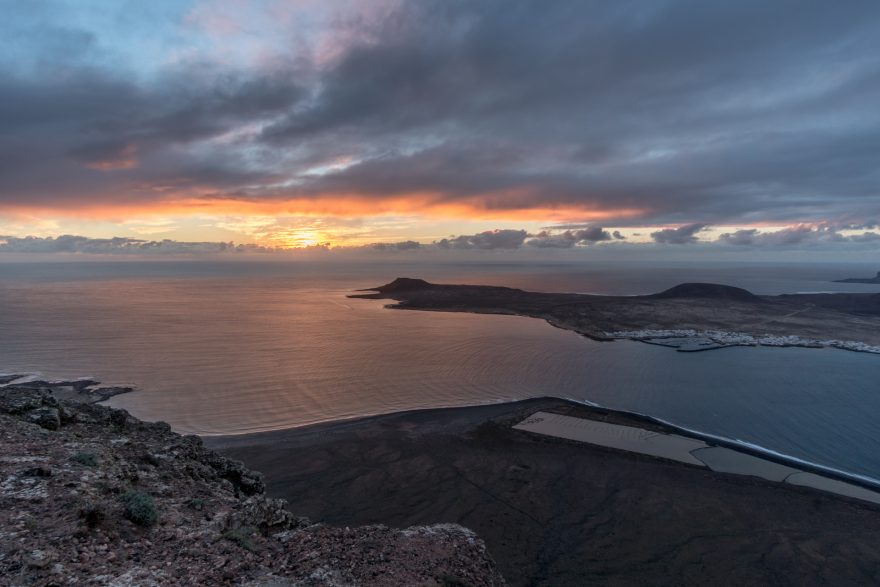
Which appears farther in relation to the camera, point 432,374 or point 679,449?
point 432,374

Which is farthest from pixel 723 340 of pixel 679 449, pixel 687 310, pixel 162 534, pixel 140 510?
pixel 140 510

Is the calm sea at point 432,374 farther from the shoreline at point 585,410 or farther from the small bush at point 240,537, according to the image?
the small bush at point 240,537

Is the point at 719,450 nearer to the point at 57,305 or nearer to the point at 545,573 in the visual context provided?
the point at 545,573

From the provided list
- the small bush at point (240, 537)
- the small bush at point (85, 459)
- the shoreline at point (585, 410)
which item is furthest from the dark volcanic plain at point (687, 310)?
the small bush at point (85, 459)

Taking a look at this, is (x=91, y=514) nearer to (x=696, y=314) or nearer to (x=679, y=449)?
(x=679, y=449)

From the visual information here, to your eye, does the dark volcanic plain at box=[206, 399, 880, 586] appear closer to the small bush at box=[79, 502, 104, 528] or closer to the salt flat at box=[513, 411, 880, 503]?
the salt flat at box=[513, 411, 880, 503]

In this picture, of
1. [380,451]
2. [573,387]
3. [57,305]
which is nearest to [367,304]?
[57,305]

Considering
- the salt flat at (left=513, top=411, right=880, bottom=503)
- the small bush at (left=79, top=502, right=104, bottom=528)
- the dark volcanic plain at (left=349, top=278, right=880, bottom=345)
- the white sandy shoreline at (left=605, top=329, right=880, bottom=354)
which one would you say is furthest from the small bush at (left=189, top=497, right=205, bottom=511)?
the dark volcanic plain at (left=349, top=278, right=880, bottom=345)
